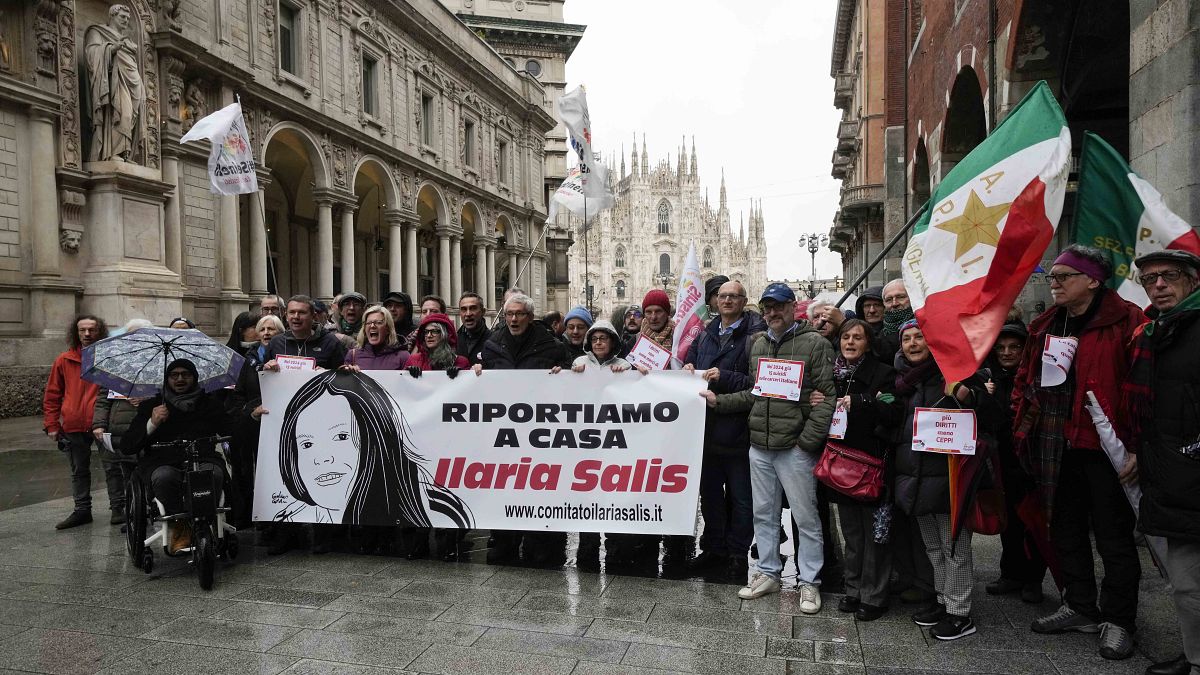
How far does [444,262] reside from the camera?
32562mm

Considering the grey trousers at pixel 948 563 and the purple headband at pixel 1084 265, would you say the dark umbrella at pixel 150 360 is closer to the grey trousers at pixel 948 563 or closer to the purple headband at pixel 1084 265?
the grey trousers at pixel 948 563

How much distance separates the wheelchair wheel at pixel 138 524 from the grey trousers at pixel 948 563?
5.33 meters

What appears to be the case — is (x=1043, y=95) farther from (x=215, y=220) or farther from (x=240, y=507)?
(x=215, y=220)

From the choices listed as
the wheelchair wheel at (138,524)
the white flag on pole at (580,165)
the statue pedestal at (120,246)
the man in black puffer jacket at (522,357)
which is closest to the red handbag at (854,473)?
the man in black puffer jacket at (522,357)

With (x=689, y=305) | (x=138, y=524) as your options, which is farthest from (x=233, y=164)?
(x=689, y=305)

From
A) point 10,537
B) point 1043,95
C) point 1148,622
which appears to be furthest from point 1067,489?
point 10,537

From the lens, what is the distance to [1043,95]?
4.61 m

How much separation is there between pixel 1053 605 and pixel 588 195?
9789 millimetres

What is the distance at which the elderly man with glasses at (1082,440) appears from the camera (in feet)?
13.6

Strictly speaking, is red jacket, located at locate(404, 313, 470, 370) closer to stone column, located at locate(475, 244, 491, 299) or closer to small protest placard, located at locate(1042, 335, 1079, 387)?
small protest placard, located at locate(1042, 335, 1079, 387)

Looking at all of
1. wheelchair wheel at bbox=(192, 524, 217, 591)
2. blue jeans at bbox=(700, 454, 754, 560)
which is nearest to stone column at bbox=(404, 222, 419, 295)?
wheelchair wheel at bbox=(192, 524, 217, 591)

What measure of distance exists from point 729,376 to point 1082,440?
2.15m

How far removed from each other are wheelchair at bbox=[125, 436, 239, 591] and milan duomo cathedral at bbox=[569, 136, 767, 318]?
11897 centimetres

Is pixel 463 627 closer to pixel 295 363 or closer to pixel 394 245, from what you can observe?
pixel 295 363
